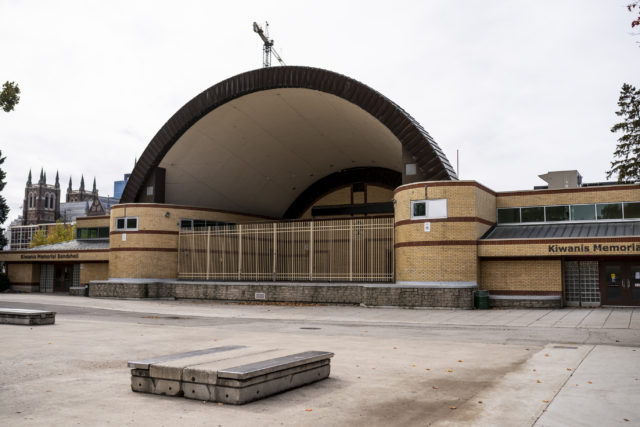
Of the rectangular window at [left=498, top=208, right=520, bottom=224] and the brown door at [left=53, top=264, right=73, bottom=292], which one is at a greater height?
the rectangular window at [left=498, top=208, right=520, bottom=224]

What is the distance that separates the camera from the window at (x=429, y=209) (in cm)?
2445

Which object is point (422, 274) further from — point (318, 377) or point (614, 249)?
point (318, 377)

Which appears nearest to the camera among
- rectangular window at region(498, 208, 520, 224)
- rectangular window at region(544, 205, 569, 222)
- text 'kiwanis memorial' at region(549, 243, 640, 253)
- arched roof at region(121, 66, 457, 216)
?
text 'kiwanis memorial' at region(549, 243, 640, 253)

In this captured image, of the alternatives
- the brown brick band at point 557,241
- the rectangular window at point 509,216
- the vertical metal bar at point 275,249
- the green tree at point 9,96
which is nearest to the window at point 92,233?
the vertical metal bar at point 275,249

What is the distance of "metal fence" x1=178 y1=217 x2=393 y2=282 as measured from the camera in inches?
1061

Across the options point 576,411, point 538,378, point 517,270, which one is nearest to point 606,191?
point 517,270

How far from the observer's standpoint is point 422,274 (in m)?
24.3

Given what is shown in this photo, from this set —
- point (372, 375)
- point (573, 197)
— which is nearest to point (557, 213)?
point (573, 197)

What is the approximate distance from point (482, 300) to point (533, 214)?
19.9 feet

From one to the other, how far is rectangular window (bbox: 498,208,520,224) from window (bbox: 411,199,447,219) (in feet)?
15.5

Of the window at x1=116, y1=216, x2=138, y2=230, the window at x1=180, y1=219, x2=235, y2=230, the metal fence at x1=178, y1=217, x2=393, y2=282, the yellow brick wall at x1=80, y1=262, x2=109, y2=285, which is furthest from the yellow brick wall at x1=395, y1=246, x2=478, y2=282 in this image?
the yellow brick wall at x1=80, y1=262, x2=109, y2=285

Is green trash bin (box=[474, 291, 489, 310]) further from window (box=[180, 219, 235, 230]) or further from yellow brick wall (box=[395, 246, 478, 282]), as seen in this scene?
window (box=[180, 219, 235, 230])

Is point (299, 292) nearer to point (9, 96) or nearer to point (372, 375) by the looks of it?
point (9, 96)

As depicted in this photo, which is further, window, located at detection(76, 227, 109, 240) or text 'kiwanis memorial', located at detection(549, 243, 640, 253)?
window, located at detection(76, 227, 109, 240)
